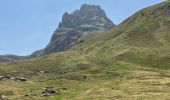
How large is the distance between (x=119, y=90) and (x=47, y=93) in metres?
24.8

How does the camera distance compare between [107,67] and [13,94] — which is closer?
[13,94]

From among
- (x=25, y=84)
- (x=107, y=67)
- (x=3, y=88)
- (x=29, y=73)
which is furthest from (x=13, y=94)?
(x=107, y=67)

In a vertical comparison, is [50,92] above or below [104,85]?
below

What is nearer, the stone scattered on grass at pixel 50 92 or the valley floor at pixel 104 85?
the valley floor at pixel 104 85

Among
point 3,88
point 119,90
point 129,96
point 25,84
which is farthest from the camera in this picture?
point 25,84

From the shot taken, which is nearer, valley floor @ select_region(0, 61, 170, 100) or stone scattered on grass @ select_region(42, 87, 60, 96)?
valley floor @ select_region(0, 61, 170, 100)

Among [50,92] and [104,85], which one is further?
[104,85]

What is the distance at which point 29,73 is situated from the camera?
192 metres

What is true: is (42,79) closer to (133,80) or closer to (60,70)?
(60,70)

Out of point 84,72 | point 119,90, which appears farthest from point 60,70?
point 119,90

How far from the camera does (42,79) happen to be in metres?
175

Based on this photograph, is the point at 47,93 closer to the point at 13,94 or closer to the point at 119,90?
the point at 13,94

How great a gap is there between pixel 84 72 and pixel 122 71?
1960 cm

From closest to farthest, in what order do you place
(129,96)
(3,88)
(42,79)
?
(129,96) → (3,88) → (42,79)
